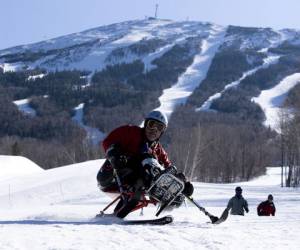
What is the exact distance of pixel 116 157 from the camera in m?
8.12

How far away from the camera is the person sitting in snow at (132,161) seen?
8.15 meters

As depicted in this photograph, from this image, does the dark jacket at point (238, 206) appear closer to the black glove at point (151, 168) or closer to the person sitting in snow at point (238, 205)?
the person sitting in snow at point (238, 205)

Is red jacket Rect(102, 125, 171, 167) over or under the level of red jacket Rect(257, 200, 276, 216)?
over

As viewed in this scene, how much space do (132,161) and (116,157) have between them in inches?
12.9

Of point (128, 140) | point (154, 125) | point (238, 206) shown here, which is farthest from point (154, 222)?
point (238, 206)

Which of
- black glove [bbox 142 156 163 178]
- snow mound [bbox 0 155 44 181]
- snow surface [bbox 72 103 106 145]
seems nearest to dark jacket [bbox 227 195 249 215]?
black glove [bbox 142 156 163 178]

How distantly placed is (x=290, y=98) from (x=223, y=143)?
50395mm

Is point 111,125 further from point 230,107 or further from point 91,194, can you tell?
point 91,194

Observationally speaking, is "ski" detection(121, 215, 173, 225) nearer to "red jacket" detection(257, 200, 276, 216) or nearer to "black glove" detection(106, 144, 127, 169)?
"black glove" detection(106, 144, 127, 169)

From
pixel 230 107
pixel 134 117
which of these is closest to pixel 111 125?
→ pixel 134 117

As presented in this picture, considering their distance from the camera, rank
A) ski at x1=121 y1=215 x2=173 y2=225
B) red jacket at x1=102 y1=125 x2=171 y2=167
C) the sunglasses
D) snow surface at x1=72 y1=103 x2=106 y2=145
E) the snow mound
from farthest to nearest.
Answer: snow surface at x1=72 y1=103 x2=106 y2=145
the snow mound
the sunglasses
red jacket at x1=102 y1=125 x2=171 y2=167
ski at x1=121 y1=215 x2=173 y2=225

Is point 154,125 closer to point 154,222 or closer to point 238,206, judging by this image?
point 154,222

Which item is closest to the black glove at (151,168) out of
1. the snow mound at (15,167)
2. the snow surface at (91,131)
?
the snow mound at (15,167)

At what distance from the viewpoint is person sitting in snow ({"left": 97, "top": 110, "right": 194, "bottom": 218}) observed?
815 centimetres
